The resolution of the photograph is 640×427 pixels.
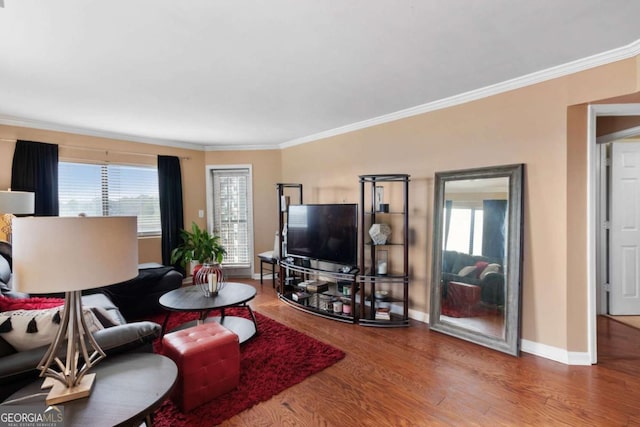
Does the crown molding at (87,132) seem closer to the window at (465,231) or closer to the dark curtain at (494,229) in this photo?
the window at (465,231)

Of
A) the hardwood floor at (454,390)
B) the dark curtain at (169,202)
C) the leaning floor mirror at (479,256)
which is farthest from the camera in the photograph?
the dark curtain at (169,202)

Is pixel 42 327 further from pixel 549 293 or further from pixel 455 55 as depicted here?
pixel 549 293

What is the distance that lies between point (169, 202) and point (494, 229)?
478cm

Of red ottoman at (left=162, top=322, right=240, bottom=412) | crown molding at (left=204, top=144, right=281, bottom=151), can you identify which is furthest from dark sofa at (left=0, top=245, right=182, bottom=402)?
crown molding at (left=204, top=144, right=281, bottom=151)

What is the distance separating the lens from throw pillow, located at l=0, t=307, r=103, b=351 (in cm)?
158

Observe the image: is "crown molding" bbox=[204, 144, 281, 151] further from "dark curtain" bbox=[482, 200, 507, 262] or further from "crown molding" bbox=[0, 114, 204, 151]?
"dark curtain" bbox=[482, 200, 507, 262]

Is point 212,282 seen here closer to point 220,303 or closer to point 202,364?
point 220,303

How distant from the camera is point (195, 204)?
18.3 ft

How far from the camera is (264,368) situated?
2.57 metres

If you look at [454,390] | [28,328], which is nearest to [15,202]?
[28,328]

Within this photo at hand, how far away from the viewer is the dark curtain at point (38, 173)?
3.87 meters

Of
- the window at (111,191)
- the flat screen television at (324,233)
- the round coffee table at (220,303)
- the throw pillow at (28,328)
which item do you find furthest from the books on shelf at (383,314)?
the window at (111,191)

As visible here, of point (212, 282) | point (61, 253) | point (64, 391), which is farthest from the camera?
point (212, 282)

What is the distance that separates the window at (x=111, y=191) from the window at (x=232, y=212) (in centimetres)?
99
